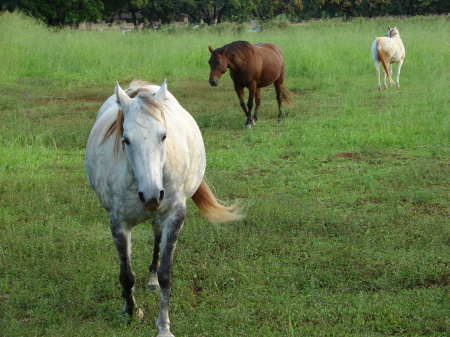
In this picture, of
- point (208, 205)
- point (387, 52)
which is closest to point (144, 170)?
point (208, 205)

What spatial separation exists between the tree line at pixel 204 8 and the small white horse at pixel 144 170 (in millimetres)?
25039

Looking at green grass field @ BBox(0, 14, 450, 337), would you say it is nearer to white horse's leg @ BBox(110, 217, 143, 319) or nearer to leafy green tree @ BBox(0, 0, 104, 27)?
white horse's leg @ BBox(110, 217, 143, 319)

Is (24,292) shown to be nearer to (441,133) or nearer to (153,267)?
(153,267)

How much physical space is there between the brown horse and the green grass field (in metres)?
0.61

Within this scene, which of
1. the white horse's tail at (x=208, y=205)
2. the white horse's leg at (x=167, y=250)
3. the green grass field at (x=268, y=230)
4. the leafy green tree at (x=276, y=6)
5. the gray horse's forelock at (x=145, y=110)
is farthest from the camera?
the leafy green tree at (x=276, y=6)

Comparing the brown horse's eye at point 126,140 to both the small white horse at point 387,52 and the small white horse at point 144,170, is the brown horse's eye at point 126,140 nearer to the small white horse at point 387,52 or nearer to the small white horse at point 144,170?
the small white horse at point 144,170

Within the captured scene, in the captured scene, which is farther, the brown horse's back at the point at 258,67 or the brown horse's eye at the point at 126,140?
the brown horse's back at the point at 258,67

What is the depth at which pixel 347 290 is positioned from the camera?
3.93m

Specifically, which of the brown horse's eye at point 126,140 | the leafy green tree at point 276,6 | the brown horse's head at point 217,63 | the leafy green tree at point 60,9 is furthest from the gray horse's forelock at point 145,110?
the leafy green tree at point 276,6

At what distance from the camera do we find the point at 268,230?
5062 millimetres

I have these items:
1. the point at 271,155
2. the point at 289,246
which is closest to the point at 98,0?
the point at 271,155

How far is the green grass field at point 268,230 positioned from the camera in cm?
360

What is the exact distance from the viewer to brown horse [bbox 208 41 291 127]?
9805mm

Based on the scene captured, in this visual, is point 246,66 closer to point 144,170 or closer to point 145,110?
point 145,110
